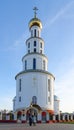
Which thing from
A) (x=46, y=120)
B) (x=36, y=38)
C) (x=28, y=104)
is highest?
(x=36, y=38)

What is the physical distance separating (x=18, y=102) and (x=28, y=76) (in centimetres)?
586

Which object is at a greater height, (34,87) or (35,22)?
(35,22)

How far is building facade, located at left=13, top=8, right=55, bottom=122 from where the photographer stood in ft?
165

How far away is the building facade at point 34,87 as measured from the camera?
165 ft

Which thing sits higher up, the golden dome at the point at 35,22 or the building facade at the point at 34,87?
the golden dome at the point at 35,22

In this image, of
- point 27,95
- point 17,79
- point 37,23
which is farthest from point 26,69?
point 37,23

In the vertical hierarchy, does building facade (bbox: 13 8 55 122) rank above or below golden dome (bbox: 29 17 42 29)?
below

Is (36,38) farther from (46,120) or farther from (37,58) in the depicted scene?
(46,120)

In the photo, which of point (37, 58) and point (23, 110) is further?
point (37, 58)

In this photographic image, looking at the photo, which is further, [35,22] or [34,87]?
[35,22]

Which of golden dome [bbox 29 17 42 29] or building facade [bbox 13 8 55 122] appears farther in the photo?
golden dome [bbox 29 17 42 29]

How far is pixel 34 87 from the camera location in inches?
2020

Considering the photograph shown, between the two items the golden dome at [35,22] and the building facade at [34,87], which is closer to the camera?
the building facade at [34,87]

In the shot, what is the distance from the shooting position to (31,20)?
5944cm
